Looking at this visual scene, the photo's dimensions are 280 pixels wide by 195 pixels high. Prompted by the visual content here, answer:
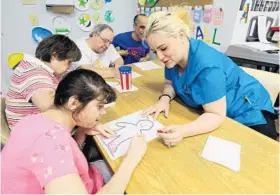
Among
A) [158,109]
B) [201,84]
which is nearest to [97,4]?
[158,109]

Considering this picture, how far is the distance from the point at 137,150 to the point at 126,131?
19cm

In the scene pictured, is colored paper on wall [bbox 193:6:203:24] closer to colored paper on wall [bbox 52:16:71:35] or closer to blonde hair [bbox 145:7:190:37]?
blonde hair [bbox 145:7:190:37]

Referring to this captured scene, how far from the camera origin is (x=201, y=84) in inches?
38.5

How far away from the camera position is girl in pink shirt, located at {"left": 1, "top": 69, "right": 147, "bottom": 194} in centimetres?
58

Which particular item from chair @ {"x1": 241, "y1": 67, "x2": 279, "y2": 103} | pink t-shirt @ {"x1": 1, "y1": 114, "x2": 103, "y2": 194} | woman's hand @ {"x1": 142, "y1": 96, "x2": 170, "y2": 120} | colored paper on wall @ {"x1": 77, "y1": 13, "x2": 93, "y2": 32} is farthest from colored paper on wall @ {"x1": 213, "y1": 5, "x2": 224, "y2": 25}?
pink t-shirt @ {"x1": 1, "y1": 114, "x2": 103, "y2": 194}

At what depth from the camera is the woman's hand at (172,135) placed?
84cm

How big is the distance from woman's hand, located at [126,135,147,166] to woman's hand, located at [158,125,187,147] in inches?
3.2

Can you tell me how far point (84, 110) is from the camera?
0.76 meters

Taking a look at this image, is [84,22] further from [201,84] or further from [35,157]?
[35,157]

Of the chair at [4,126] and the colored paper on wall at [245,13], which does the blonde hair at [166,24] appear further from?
the colored paper on wall at [245,13]

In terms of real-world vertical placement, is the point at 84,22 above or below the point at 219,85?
above

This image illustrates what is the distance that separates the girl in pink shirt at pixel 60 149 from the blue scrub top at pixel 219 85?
1.27 ft

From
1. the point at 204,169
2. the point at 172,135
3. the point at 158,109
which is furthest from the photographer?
the point at 158,109

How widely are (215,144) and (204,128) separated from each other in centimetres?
9
